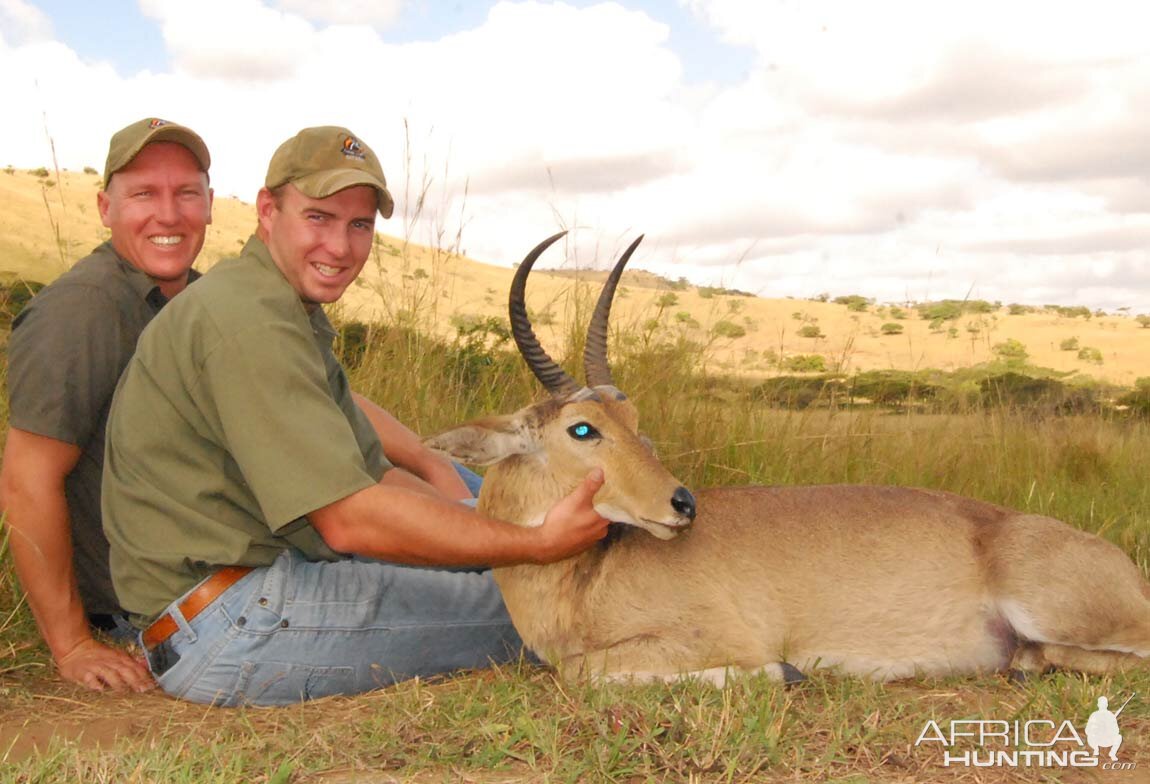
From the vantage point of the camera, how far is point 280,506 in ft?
13.3

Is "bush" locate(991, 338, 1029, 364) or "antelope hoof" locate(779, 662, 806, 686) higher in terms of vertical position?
"antelope hoof" locate(779, 662, 806, 686)

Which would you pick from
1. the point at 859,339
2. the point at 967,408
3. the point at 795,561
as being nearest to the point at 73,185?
the point at 859,339

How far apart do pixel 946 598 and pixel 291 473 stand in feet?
→ 9.88

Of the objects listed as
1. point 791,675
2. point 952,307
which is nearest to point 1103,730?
point 791,675

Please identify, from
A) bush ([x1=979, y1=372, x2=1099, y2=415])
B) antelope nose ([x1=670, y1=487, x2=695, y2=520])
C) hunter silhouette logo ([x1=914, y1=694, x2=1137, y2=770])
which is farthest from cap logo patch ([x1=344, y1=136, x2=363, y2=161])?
bush ([x1=979, y1=372, x2=1099, y2=415])

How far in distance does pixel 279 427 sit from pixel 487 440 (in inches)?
41.9

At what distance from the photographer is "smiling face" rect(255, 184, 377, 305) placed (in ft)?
15.3

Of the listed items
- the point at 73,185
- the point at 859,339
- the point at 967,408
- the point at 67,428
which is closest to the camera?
the point at 67,428

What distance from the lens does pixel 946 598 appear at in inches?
194

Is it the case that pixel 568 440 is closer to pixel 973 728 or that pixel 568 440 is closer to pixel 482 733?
pixel 482 733

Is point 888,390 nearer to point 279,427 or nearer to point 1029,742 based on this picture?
point 1029,742

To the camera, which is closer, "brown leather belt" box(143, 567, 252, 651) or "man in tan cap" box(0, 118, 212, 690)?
"brown leather belt" box(143, 567, 252, 651)

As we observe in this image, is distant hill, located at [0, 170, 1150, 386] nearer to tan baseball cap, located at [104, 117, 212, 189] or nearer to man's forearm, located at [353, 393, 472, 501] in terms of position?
man's forearm, located at [353, 393, 472, 501]

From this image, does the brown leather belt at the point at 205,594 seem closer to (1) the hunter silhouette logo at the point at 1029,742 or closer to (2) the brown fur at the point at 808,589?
(2) the brown fur at the point at 808,589
